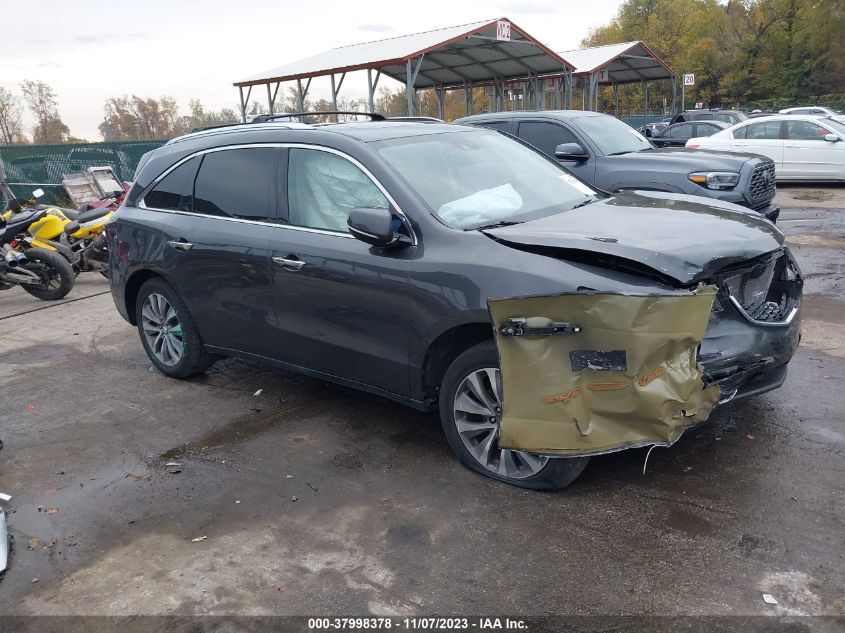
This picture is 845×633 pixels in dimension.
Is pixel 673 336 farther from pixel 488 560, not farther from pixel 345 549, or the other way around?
pixel 345 549

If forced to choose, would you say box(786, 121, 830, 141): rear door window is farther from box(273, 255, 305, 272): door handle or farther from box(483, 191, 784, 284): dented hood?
box(273, 255, 305, 272): door handle

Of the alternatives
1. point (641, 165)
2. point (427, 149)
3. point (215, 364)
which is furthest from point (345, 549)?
point (641, 165)

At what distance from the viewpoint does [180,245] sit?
510 cm

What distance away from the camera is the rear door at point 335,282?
3.99m

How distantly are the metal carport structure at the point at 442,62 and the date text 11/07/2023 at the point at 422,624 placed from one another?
20.2 metres

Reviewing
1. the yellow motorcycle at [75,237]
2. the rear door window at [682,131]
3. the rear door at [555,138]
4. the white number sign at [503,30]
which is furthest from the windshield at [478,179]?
the white number sign at [503,30]

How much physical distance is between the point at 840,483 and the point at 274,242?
3.36m

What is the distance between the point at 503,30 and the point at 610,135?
1460 centimetres

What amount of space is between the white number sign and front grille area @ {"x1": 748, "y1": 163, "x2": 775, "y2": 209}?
1459 cm

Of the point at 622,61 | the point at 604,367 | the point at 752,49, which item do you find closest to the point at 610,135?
the point at 604,367

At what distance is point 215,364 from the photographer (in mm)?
6113

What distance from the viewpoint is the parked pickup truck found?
8.60 meters

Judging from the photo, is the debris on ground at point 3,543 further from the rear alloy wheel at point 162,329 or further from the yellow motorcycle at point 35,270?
the yellow motorcycle at point 35,270

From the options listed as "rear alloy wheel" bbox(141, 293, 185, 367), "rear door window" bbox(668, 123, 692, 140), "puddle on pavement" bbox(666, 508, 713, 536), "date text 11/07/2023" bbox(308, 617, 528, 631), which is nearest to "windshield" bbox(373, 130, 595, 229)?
"puddle on pavement" bbox(666, 508, 713, 536)
